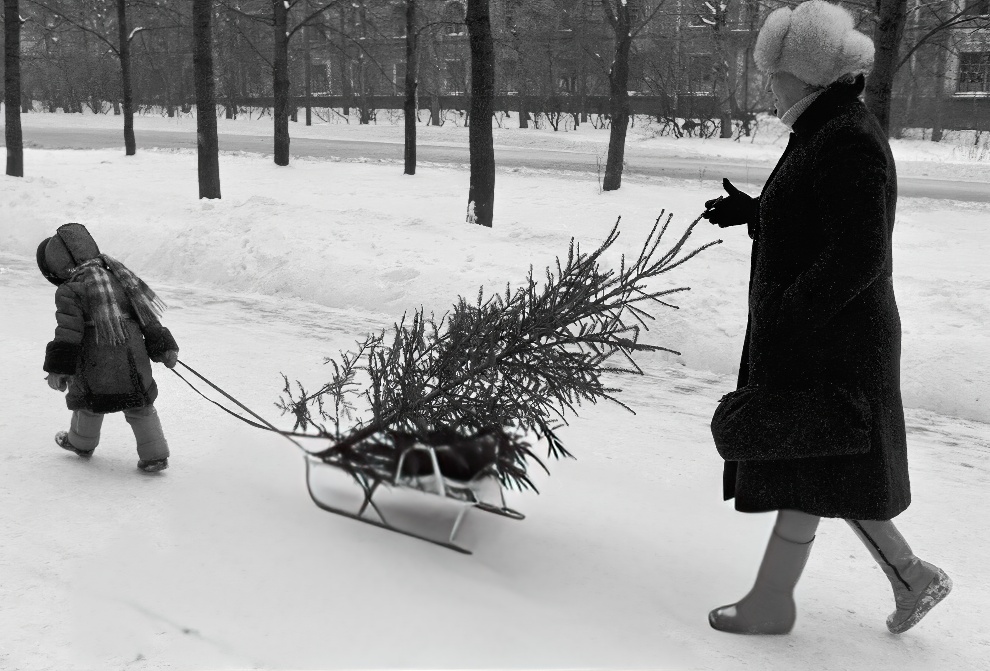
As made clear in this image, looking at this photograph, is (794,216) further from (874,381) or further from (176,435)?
(176,435)

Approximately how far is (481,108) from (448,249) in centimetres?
296

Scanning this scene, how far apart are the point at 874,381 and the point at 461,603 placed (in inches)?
57.0

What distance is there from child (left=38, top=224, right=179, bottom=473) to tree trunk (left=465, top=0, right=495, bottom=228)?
25.4ft

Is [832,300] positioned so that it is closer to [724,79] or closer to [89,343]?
[89,343]

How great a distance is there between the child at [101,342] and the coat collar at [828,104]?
2.82m

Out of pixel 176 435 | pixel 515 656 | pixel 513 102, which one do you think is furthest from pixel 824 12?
pixel 513 102

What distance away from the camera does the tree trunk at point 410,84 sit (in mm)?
17781

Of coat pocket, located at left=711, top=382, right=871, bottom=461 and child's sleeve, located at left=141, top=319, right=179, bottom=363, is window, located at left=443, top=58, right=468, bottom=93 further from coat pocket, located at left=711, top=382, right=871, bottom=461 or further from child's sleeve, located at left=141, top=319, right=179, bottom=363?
coat pocket, located at left=711, top=382, right=871, bottom=461

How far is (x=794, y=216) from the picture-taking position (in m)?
2.83

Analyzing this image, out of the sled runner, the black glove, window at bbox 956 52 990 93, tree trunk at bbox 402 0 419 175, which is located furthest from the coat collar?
window at bbox 956 52 990 93

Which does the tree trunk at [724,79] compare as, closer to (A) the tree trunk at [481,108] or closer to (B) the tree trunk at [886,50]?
(A) the tree trunk at [481,108]

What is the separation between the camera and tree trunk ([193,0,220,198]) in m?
13.5

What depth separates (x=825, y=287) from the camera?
2.71 metres

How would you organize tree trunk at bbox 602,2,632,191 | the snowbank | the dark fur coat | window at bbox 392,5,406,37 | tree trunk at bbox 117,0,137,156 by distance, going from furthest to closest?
window at bbox 392,5,406,37 → tree trunk at bbox 117,0,137,156 → tree trunk at bbox 602,2,632,191 → the snowbank → the dark fur coat
